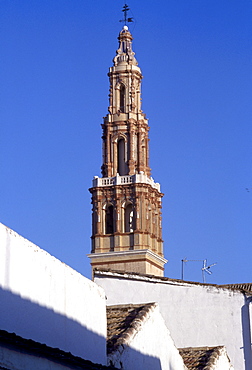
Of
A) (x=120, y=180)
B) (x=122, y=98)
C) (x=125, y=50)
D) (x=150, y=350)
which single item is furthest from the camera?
(x=125, y=50)

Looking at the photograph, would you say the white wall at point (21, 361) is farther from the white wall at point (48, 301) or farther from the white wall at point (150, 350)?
the white wall at point (150, 350)

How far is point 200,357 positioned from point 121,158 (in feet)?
201

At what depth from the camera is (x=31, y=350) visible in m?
9.39

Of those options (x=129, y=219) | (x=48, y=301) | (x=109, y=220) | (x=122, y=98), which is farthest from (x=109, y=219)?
(x=48, y=301)

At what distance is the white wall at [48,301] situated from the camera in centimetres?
986

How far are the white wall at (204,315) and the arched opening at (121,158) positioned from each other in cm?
5769

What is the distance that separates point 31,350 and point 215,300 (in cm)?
964

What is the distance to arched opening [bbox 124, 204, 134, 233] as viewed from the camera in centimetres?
7512

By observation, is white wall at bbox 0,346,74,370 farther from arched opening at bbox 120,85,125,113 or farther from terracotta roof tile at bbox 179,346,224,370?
arched opening at bbox 120,85,125,113

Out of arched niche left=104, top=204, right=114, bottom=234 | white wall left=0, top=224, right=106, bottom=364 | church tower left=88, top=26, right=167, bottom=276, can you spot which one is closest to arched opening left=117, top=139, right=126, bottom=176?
church tower left=88, top=26, right=167, bottom=276

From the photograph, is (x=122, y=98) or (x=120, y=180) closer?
(x=120, y=180)

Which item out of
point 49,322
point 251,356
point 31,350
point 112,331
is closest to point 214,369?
point 112,331

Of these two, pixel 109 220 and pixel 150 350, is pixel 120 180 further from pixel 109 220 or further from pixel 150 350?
pixel 150 350

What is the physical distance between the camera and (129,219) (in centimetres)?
7600
